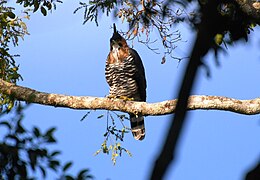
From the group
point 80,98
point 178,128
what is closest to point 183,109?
point 178,128

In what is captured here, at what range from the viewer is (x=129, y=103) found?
15.8 ft

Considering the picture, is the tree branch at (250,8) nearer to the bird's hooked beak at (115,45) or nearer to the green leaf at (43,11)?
the green leaf at (43,11)

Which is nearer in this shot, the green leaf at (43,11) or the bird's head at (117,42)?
the green leaf at (43,11)

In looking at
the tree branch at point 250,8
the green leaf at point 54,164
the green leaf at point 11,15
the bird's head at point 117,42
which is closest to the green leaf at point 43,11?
the green leaf at point 11,15

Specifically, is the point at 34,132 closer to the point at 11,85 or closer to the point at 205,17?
the point at 205,17

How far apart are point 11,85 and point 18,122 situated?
2.59 m

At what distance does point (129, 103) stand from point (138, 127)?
150cm

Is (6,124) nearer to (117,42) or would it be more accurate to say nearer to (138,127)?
(138,127)

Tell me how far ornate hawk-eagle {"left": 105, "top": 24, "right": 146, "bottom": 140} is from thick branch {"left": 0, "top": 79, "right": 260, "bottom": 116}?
51.7 inches

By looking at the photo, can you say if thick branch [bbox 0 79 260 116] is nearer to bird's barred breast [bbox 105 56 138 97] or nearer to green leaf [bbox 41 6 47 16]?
green leaf [bbox 41 6 47 16]

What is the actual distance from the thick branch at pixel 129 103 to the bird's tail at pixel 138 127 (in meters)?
1.34

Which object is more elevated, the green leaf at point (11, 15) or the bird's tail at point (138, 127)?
the green leaf at point (11, 15)

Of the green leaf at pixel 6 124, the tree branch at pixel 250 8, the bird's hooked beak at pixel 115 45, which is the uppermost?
the bird's hooked beak at pixel 115 45

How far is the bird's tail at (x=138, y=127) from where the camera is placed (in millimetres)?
6227
